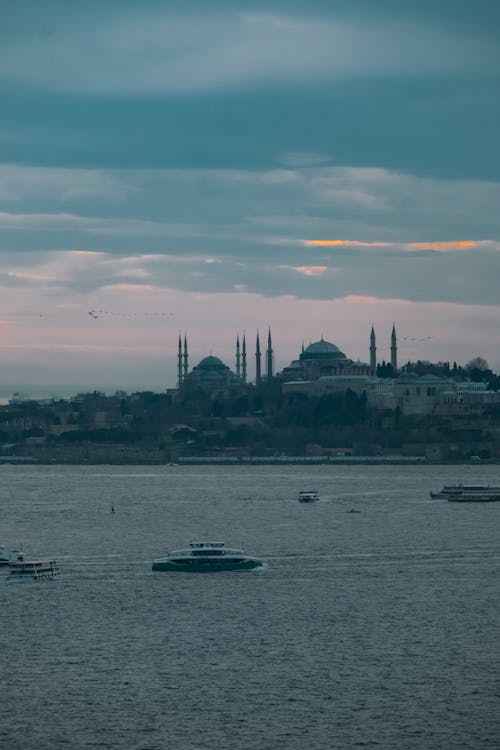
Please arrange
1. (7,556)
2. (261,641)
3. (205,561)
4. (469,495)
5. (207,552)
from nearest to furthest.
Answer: (261,641) < (205,561) < (207,552) < (7,556) < (469,495)

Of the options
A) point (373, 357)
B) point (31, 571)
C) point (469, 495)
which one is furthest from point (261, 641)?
point (373, 357)

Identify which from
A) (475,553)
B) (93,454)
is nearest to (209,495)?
(475,553)

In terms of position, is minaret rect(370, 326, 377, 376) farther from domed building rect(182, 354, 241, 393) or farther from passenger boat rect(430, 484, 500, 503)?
passenger boat rect(430, 484, 500, 503)

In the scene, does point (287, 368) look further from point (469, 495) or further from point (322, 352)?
point (469, 495)

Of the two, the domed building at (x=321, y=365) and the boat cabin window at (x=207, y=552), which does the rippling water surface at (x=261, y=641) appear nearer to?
the boat cabin window at (x=207, y=552)

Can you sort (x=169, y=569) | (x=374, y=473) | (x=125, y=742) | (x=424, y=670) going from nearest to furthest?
1. (x=125, y=742)
2. (x=424, y=670)
3. (x=169, y=569)
4. (x=374, y=473)

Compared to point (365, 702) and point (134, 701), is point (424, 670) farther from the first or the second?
point (134, 701)

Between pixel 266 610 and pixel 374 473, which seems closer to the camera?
pixel 266 610
